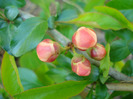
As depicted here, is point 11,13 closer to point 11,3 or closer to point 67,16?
point 11,3

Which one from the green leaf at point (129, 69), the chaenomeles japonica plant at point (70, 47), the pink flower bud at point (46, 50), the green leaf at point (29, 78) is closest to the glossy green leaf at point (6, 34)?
the chaenomeles japonica plant at point (70, 47)

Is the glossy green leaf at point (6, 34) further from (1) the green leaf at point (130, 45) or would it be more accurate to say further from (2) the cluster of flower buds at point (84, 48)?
(1) the green leaf at point (130, 45)

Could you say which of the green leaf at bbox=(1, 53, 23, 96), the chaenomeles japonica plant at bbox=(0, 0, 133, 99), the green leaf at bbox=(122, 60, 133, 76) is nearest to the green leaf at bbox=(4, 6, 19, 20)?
the chaenomeles japonica plant at bbox=(0, 0, 133, 99)

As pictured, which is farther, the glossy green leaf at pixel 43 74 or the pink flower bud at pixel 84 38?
the glossy green leaf at pixel 43 74

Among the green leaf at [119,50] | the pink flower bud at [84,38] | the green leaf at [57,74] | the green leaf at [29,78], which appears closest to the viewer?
the pink flower bud at [84,38]

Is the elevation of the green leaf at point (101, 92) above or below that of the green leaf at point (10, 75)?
below

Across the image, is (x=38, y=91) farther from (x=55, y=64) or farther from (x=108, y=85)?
(x=55, y=64)

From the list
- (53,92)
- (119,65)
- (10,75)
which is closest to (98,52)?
(53,92)
